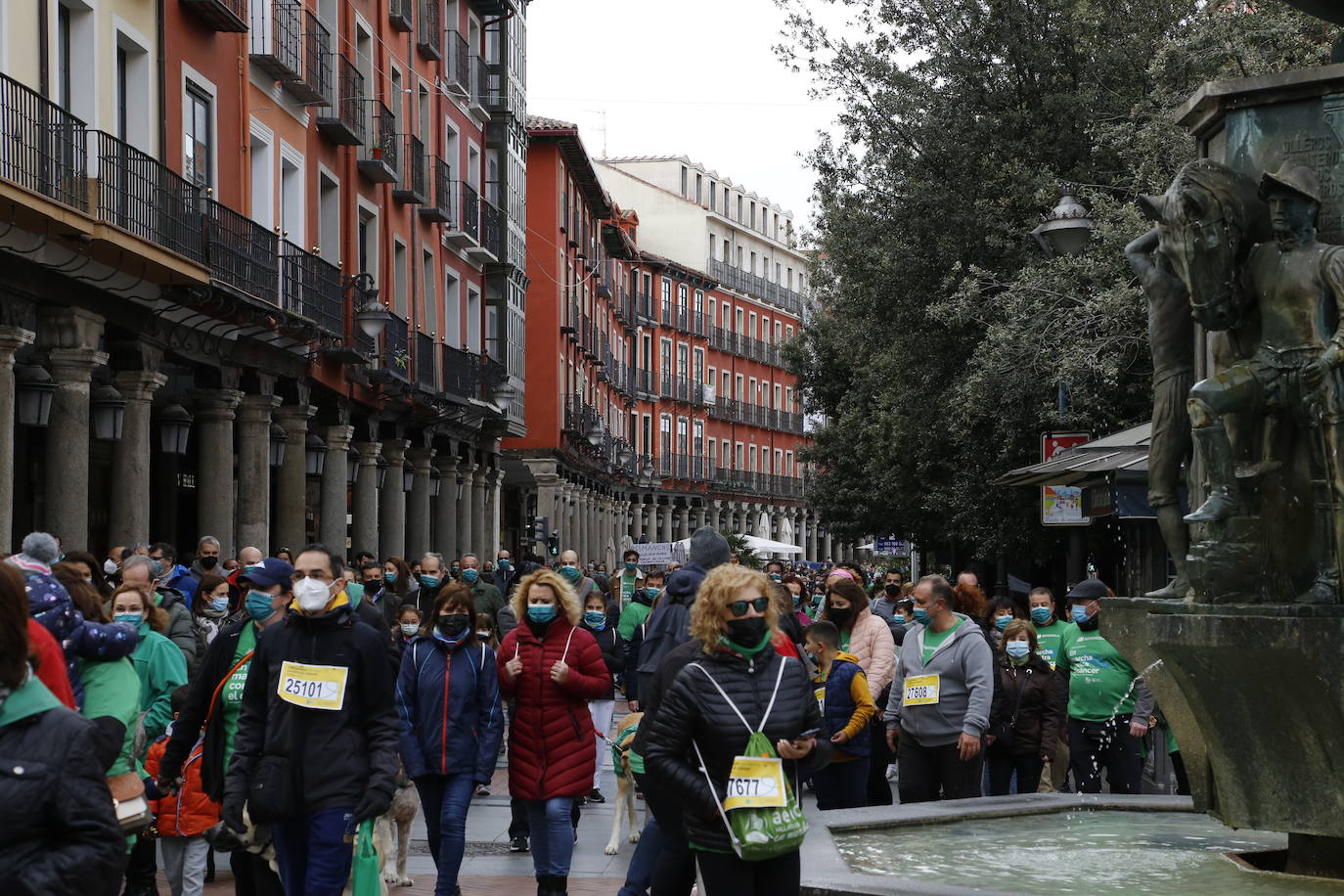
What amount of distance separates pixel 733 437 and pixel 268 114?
234 feet

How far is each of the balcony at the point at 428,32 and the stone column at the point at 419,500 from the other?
22.9 feet

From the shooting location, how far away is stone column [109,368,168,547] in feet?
66.3

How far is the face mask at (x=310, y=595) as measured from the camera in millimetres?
7367

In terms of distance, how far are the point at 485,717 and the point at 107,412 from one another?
1119cm

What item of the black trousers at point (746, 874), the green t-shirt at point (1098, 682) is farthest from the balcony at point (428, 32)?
the black trousers at point (746, 874)

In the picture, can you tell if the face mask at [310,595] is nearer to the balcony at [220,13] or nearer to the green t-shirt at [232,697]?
the green t-shirt at [232,697]

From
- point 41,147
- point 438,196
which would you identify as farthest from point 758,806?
point 438,196

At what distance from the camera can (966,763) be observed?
10.5m

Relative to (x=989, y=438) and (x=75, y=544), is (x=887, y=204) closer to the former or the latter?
(x=989, y=438)

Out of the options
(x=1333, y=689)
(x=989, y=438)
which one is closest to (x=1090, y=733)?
(x=1333, y=689)

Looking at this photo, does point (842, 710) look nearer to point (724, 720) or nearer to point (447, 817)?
point (447, 817)

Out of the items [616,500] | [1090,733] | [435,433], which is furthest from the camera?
[616,500]

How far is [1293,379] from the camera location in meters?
7.18

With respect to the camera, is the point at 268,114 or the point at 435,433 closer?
the point at 268,114
